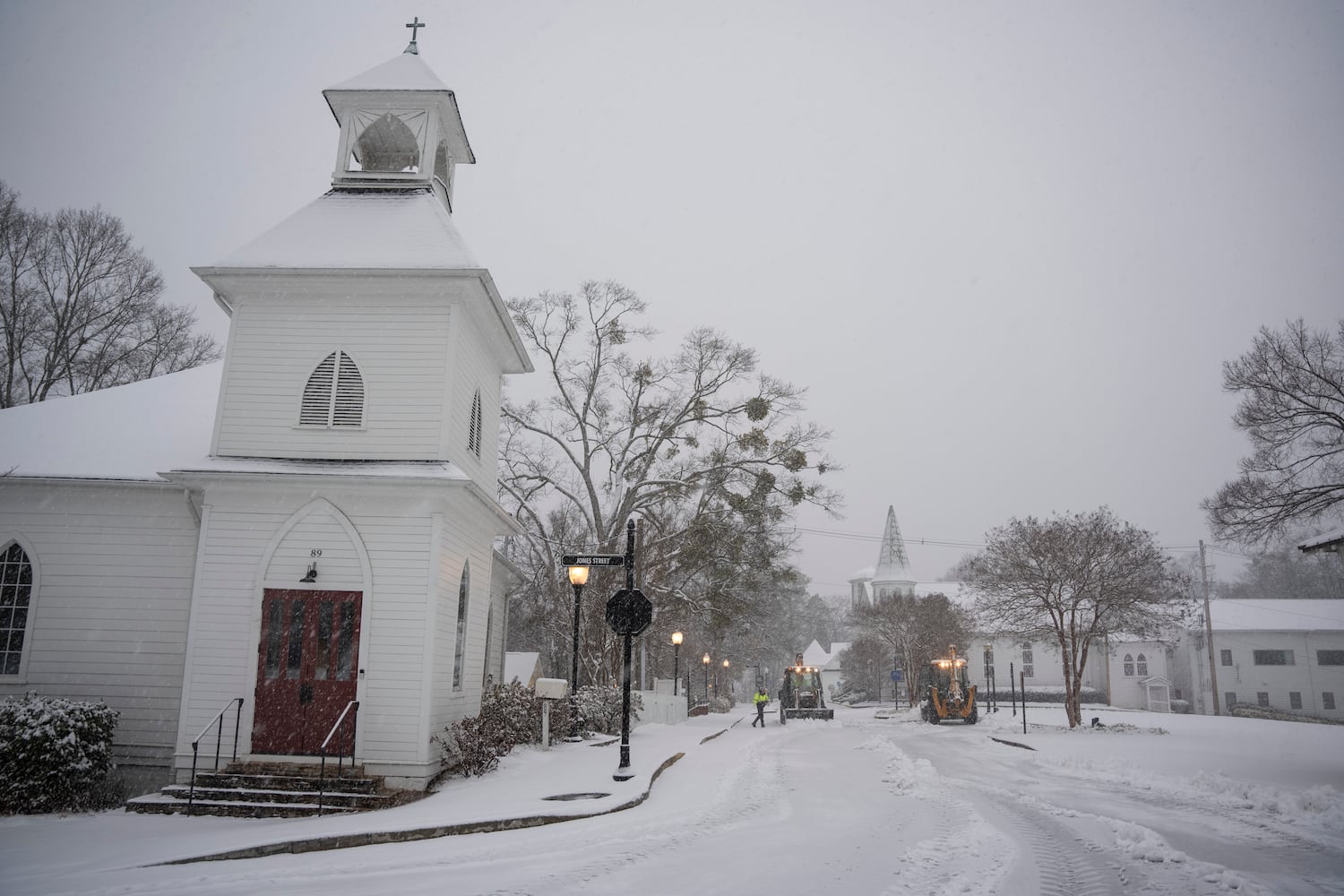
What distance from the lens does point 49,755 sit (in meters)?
10.5

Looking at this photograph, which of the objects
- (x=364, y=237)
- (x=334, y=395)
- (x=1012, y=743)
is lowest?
(x=1012, y=743)

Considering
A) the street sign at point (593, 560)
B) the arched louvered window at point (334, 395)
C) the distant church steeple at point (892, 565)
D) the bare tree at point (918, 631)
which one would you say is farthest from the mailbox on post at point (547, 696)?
the distant church steeple at point (892, 565)

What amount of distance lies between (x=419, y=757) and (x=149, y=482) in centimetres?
643

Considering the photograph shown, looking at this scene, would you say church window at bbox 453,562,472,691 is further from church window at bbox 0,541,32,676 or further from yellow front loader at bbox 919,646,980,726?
yellow front loader at bbox 919,646,980,726

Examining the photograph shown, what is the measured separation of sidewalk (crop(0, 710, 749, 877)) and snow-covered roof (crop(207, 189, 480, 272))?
305 inches

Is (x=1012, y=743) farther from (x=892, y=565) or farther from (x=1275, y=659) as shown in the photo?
(x=892, y=565)

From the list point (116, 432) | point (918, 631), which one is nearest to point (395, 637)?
point (116, 432)

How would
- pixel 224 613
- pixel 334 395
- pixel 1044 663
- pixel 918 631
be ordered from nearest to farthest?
pixel 224 613
pixel 334 395
pixel 918 631
pixel 1044 663

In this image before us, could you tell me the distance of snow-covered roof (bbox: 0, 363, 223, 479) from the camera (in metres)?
13.7

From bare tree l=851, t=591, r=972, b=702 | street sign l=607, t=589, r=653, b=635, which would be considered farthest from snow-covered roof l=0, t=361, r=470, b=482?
bare tree l=851, t=591, r=972, b=702

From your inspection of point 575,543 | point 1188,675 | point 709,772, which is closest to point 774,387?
point 575,543

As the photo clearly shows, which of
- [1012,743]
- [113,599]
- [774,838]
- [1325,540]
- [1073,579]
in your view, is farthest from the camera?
[1073,579]

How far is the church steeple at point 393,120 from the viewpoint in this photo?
15.1 metres

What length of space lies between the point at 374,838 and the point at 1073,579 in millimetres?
24871
